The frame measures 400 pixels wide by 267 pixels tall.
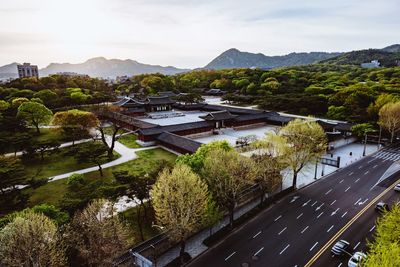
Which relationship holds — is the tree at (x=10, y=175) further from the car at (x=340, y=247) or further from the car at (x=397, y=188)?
the car at (x=397, y=188)

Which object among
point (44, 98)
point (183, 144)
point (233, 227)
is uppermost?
point (44, 98)

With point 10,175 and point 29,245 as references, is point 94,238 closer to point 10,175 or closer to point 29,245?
point 29,245

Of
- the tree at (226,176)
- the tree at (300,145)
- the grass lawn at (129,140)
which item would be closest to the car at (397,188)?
the tree at (300,145)

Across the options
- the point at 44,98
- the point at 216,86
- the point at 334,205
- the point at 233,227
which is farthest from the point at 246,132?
the point at 216,86

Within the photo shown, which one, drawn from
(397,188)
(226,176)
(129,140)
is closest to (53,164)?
(129,140)

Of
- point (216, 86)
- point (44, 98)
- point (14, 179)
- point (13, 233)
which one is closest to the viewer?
point (13, 233)

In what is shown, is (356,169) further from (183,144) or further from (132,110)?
(132,110)
